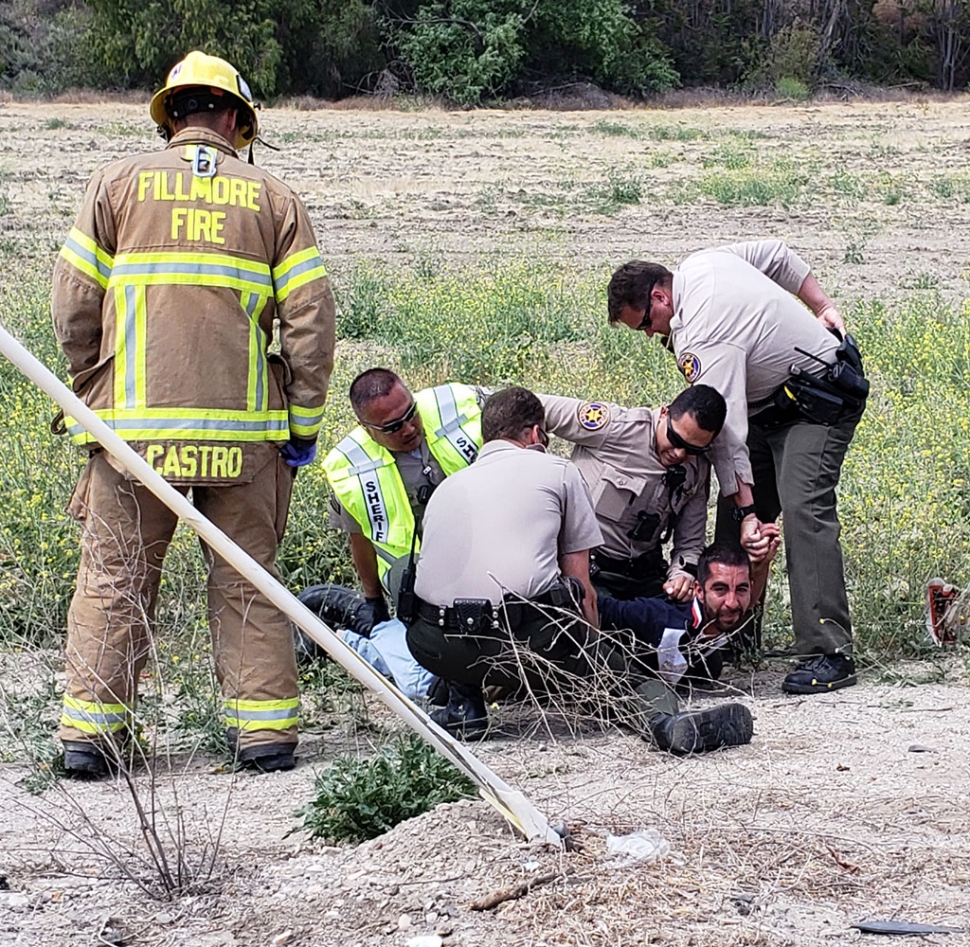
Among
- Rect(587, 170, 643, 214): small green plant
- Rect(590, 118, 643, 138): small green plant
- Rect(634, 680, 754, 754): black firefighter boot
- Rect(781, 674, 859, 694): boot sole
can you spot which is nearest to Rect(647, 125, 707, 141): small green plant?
Rect(590, 118, 643, 138): small green plant

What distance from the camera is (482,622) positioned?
15.2 feet

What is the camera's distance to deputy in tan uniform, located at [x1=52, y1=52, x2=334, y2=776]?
4.36 meters

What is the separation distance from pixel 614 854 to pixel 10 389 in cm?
623

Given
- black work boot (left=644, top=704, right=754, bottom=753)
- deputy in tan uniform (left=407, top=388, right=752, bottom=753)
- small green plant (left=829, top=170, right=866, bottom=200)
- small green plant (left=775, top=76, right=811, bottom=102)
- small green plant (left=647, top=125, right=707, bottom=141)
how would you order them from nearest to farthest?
black work boot (left=644, top=704, right=754, bottom=753), deputy in tan uniform (left=407, top=388, right=752, bottom=753), small green plant (left=829, top=170, right=866, bottom=200), small green plant (left=647, top=125, right=707, bottom=141), small green plant (left=775, top=76, right=811, bottom=102)

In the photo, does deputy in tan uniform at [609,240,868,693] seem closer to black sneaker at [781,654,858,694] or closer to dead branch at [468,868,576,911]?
black sneaker at [781,654,858,694]

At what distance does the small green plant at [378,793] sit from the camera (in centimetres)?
374

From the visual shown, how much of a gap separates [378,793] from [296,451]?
1283 millimetres

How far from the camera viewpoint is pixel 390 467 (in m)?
5.48

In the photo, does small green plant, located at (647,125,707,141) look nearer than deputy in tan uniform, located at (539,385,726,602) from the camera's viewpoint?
No

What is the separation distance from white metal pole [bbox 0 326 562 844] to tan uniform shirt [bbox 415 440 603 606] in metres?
1.18

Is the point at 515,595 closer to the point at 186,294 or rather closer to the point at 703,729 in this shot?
the point at 703,729

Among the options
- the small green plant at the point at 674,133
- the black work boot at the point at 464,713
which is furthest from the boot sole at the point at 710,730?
the small green plant at the point at 674,133

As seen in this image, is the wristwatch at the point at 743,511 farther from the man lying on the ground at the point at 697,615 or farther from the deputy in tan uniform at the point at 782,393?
the man lying on the ground at the point at 697,615

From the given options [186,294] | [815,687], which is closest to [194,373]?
[186,294]
